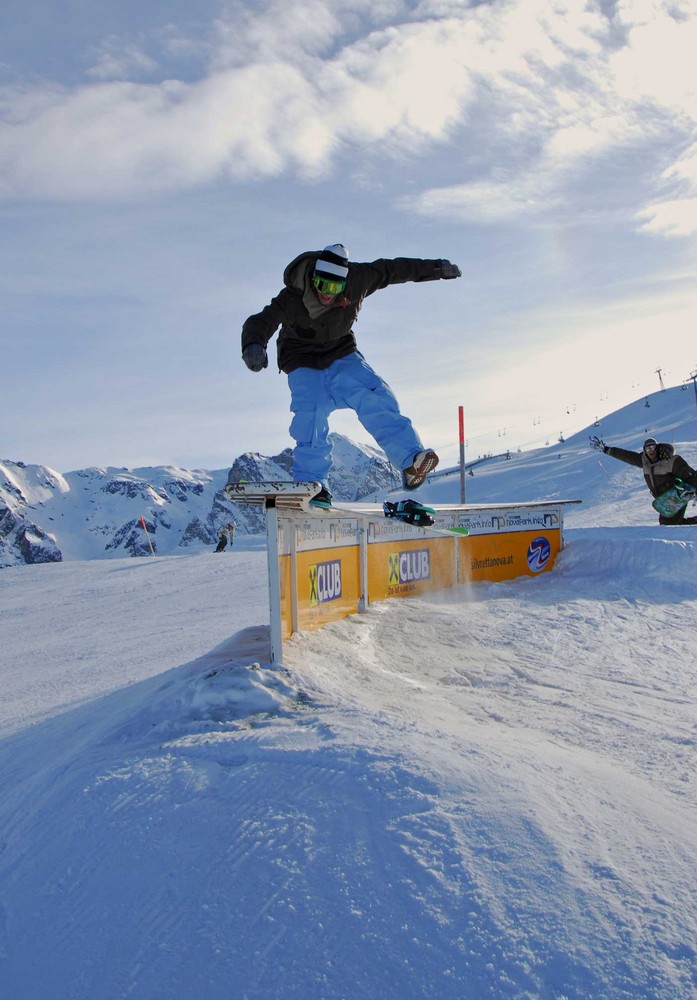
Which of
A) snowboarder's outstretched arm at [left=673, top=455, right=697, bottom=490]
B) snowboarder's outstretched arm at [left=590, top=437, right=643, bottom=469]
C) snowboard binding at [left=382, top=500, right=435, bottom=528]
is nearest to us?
snowboard binding at [left=382, top=500, right=435, bottom=528]

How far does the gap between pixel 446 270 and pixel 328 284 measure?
948mm

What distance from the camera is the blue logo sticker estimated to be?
9.84m

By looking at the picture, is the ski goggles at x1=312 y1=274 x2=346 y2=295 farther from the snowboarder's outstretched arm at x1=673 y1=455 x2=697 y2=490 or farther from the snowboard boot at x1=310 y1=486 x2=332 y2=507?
the snowboarder's outstretched arm at x1=673 y1=455 x2=697 y2=490

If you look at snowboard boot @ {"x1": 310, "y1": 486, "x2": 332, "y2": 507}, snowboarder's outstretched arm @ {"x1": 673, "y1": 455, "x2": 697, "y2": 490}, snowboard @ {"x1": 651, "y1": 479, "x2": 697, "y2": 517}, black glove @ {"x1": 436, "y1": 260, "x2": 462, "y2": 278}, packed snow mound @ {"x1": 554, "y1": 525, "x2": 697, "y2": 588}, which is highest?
black glove @ {"x1": 436, "y1": 260, "x2": 462, "y2": 278}

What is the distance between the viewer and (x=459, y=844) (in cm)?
184

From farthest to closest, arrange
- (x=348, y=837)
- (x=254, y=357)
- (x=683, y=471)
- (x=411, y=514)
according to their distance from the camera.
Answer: (x=683, y=471) → (x=411, y=514) → (x=254, y=357) → (x=348, y=837)

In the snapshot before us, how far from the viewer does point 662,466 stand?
34.6 ft

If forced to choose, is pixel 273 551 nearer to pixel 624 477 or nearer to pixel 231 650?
pixel 231 650

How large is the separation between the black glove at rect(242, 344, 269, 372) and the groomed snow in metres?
1.70

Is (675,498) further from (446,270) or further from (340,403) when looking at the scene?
(340,403)

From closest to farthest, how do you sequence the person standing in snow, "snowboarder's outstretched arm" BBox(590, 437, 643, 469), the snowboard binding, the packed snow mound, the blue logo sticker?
the person standing in snow, the snowboard binding, the packed snow mound, the blue logo sticker, "snowboarder's outstretched arm" BBox(590, 437, 643, 469)

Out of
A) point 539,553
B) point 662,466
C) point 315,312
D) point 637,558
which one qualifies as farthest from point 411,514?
point 662,466

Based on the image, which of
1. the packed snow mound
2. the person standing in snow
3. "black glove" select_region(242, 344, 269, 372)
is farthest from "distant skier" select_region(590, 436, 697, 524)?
"black glove" select_region(242, 344, 269, 372)

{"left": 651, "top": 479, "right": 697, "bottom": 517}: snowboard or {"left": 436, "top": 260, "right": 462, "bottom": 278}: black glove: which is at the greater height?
{"left": 436, "top": 260, "right": 462, "bottom": 278}: black glove
